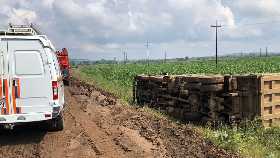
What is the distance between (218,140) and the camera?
1134 centimetres

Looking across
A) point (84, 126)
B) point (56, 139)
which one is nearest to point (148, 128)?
point (84, 126)

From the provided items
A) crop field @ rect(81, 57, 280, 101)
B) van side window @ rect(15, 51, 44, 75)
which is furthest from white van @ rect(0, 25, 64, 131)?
crop field @ rect(81, 57, 280, 101)

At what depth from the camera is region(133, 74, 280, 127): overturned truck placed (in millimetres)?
13125

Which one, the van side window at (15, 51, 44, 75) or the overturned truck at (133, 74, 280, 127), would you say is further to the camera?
the overturned truck at (133, 74, 280, 127)

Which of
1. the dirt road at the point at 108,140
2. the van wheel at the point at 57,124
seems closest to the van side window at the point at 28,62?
the van wheel at the point at 57,124

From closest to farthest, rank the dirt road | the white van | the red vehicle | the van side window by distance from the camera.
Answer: the dirt road, the white van, the van side window, the red vehicle

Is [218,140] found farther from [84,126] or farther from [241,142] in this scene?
[84,126]

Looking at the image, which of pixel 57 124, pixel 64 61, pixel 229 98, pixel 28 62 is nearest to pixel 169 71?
pixel 64 61

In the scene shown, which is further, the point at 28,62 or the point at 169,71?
the point at 169,71

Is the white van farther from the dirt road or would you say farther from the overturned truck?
the overturned truck

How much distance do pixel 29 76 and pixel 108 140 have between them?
2.35 metres

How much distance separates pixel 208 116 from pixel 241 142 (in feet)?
10.8

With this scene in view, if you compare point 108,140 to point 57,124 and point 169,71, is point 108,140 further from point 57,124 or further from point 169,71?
point 169,71

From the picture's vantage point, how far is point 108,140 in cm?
1123
